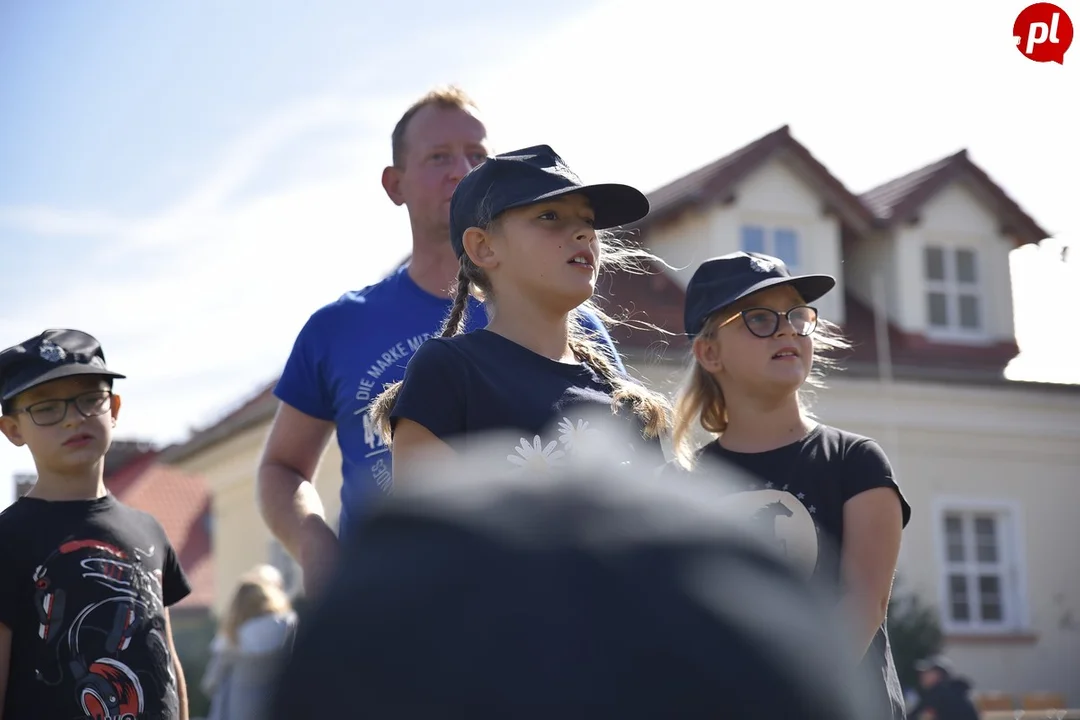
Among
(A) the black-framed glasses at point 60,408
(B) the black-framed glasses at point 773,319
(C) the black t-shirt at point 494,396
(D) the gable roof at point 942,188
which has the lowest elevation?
(C) the black t-shirt at point 494,396

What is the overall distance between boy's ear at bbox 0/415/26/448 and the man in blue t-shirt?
67 cm

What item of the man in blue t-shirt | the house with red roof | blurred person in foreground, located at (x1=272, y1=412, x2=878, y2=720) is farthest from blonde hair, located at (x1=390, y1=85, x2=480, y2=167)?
the house with red roof

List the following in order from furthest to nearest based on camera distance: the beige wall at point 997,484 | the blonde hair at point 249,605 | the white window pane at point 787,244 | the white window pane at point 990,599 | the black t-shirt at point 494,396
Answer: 1. the white window pane at point 787,244
2. the white window pane at point 990,599
3. the beige wall at point 997,484
4. the blonde hair at point 249,605
5. the black t-shirt at point 494,396

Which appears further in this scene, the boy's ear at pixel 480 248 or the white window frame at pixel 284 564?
the white window frame at pixel 284 564

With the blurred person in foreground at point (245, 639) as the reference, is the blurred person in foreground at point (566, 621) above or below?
above

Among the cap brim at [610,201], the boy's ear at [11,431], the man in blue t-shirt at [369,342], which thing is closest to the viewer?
the cap brim at [610,201]

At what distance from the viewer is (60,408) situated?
12.3 ft

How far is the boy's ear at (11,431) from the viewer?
382cm

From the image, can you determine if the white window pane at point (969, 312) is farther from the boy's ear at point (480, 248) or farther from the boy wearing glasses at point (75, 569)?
the boy's ear at point (480, 248)

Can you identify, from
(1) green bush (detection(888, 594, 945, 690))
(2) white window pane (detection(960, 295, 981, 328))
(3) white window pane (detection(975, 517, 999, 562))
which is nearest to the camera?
(1) green bush (detection(888, 594, 945, 690))

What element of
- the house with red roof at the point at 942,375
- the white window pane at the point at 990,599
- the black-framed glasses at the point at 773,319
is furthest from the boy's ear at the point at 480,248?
the white window pane at the point at 990,599

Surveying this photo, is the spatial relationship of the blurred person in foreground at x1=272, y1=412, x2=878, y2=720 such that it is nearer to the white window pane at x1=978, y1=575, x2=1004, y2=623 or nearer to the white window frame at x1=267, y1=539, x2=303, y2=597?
the white window frame at x1=267, y1=539, x2=303, y2=597

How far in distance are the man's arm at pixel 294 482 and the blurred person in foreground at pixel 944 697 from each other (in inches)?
442

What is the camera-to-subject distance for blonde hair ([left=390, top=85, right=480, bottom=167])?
3783 mm
